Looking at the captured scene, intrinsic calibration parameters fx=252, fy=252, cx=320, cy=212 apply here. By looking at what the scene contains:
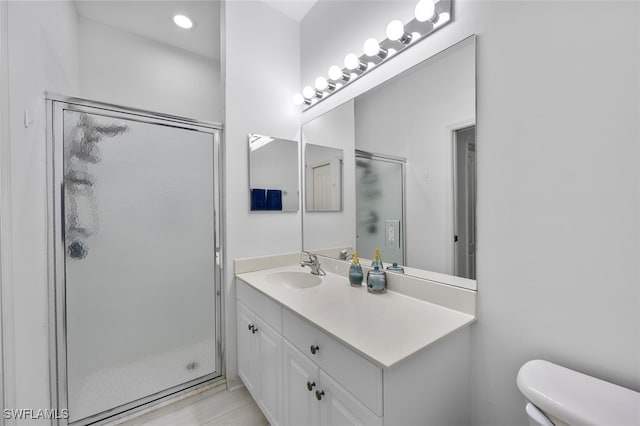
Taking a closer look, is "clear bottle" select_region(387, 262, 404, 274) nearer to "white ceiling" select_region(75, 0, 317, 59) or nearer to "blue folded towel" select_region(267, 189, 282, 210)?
"blue folded towel" select_region(267, 189, 282, 210)

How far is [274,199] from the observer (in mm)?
1935

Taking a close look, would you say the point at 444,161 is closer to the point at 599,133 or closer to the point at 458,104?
the point at 458,104

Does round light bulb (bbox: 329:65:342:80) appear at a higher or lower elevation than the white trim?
higher

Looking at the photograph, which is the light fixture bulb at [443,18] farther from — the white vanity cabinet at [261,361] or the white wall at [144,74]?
the white vanity cabinet at [261,361]

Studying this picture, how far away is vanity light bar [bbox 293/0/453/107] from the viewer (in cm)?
112

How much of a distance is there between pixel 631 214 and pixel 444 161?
0.60m

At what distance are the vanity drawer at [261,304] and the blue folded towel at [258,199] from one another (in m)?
0.53

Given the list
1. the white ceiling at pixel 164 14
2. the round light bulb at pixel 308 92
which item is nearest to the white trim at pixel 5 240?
the white ceiling at pixel 164 14

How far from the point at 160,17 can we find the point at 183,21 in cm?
16

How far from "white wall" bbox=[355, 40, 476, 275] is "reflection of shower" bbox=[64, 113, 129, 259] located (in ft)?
5.37

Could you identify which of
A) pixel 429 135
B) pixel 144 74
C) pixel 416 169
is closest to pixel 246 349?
pixel 416 169

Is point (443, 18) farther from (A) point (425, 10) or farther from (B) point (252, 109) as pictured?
(B) point (252, 109)

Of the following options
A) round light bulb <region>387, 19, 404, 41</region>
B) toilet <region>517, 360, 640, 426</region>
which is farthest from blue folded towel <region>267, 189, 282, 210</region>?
toilet <region>517, 360, 640, 426</region>

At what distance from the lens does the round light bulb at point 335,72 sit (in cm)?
164
